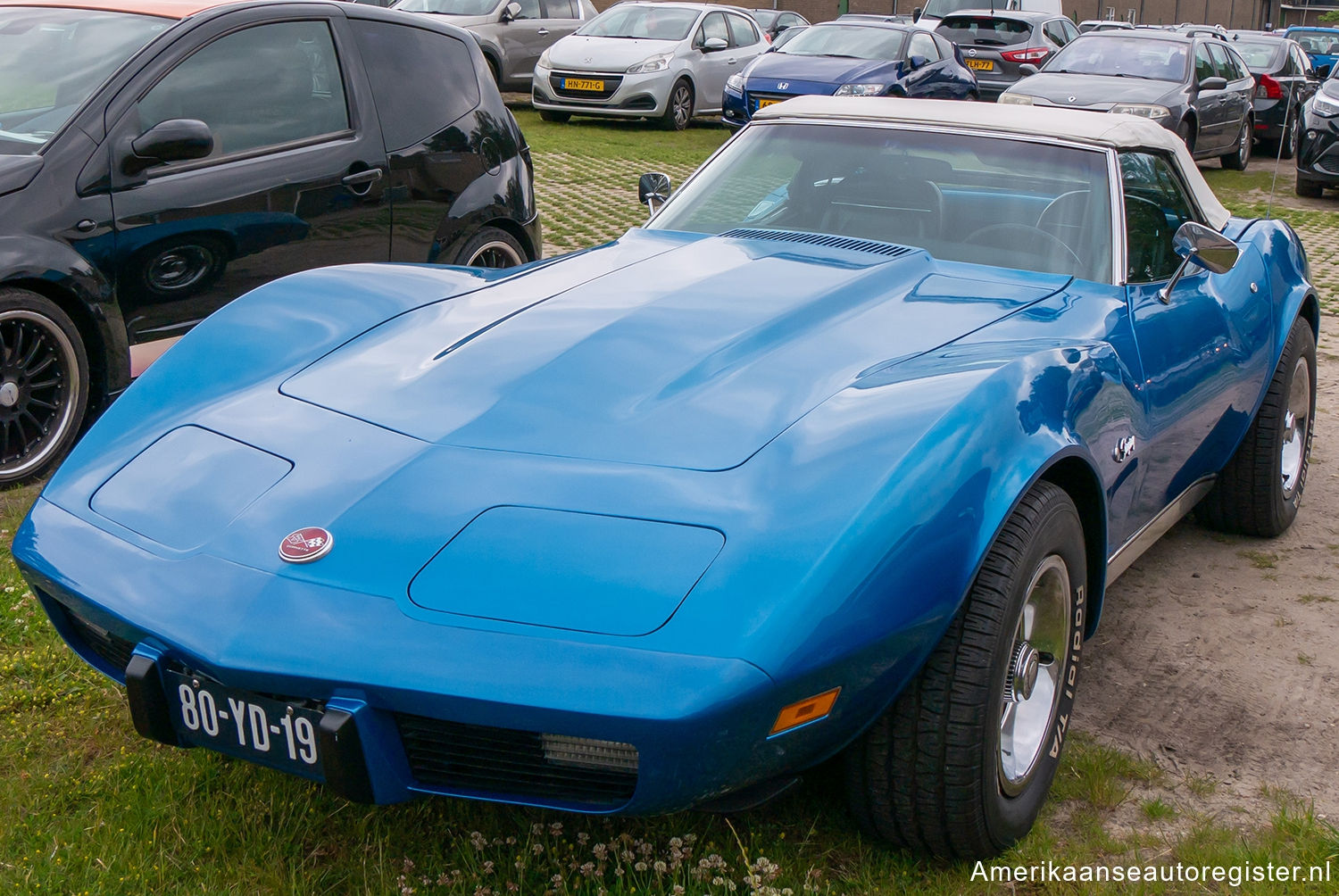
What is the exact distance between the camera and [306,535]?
2.28m

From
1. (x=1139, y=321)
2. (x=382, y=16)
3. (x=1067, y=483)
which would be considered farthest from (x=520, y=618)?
(x=382, y=16)

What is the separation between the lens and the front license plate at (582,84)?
16.2m

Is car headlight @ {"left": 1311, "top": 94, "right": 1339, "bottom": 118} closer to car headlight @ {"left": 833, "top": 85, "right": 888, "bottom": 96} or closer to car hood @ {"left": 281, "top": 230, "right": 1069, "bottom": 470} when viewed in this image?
car headlight @ {"left": 833, "top": 85, "right": 888, "bottom": 96}

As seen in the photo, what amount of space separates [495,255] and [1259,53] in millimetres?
17516

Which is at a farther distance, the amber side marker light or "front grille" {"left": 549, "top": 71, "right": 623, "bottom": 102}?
"front grille" {"left": 549, "top": 71, "right": 623, "bottom": 102}

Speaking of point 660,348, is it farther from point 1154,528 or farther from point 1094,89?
point 1094,89

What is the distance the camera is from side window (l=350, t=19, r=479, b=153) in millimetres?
5520

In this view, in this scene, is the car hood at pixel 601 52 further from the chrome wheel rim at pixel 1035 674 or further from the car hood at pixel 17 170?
the chrome wheel rim at pixel 1035 674

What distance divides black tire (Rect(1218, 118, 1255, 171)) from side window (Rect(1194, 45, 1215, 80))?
114cm

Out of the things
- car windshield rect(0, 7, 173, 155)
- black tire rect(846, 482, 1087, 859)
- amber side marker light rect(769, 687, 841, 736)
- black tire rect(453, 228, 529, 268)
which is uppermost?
car windshield rect(0, 7, 173, 155)

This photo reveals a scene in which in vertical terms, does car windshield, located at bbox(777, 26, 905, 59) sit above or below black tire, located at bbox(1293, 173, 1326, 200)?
above

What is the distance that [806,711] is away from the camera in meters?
2.11

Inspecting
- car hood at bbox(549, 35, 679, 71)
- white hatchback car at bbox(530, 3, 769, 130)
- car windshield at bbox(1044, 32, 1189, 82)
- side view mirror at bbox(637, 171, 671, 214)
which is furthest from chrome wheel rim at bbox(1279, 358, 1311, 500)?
car hood at bbox(549, 35, 679, 71)

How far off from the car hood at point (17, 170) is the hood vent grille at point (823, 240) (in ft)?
7.83
